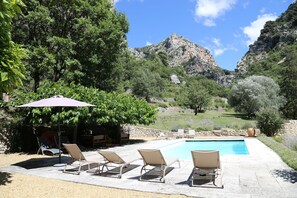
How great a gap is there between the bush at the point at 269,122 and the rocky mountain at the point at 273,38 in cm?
7073

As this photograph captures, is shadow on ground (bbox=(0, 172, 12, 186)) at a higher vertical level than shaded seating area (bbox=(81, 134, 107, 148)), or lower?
lower

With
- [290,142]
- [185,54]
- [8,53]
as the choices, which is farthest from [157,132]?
[185,54]

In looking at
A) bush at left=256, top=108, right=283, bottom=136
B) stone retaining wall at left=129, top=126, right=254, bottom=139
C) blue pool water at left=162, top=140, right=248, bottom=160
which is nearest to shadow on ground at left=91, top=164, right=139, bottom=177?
blue pool water at left=162, top=140, right=248, bottom=160

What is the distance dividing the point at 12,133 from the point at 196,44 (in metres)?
143

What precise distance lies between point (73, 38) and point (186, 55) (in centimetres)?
11710

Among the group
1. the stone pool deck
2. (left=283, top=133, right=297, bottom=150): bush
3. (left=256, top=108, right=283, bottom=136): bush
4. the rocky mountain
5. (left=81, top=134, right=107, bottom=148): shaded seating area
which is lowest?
the stone pool deck

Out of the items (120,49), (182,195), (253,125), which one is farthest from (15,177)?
(253,125)

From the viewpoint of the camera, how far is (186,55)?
13250 cm

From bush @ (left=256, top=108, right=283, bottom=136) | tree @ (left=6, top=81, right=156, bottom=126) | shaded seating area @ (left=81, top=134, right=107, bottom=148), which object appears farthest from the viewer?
bush @ (left=256, top=108, right=283, bottom=136)

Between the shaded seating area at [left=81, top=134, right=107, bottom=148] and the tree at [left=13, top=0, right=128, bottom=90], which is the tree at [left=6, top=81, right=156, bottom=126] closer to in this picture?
the shaded seating area at [left=81, top=134, right=107, bottom=148]

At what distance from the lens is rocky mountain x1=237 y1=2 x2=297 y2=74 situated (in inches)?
3524

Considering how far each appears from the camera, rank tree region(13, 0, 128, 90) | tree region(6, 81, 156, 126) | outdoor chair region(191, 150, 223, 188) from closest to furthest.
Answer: outdoor chair region(191, 150, 223, 188) < tree region(6, 81, 156, 126) < tree region(13, 0, 128, 90)

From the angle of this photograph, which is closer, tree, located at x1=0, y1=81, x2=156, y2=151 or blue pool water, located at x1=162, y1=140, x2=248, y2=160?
tree, located at x1=0, y1=81, x2=156, y2=151

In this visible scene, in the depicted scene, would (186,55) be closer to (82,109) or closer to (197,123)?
(197,123)
